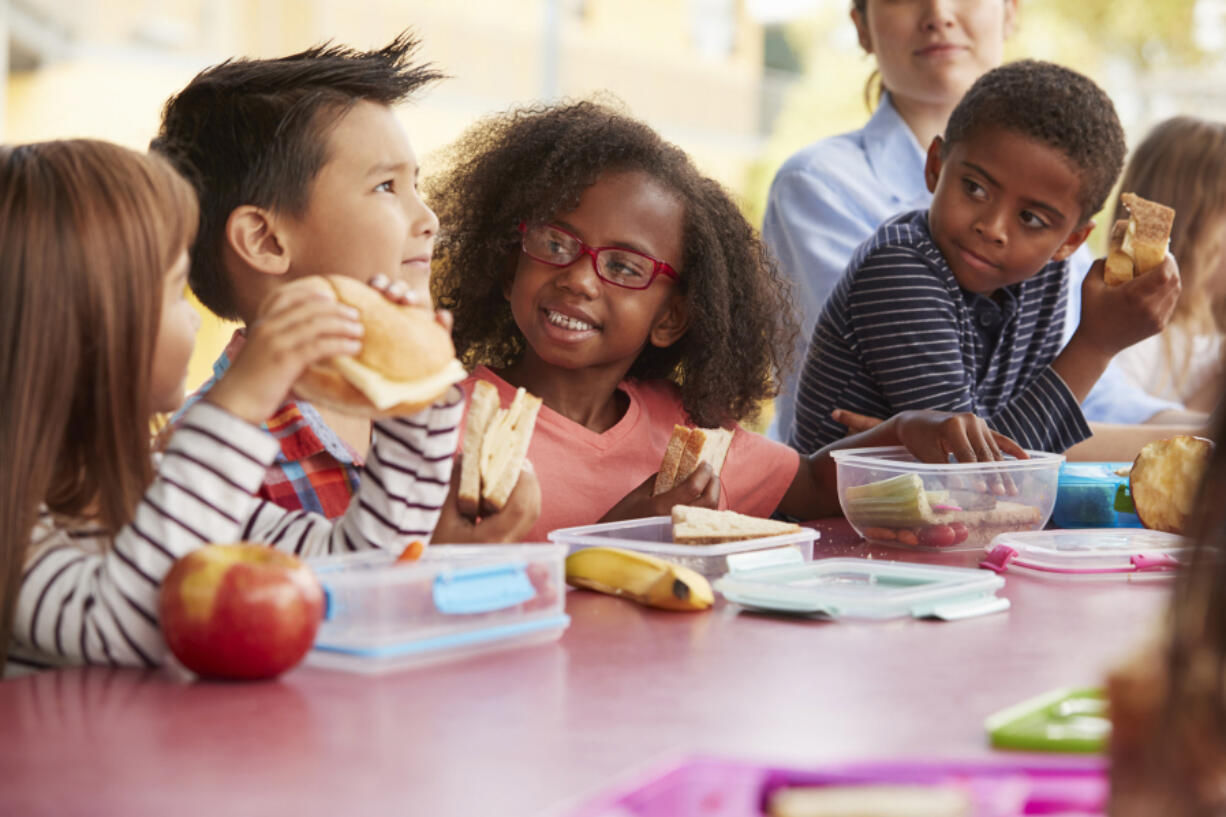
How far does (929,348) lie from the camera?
2.76 metres

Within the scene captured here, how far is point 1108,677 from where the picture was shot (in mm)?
784

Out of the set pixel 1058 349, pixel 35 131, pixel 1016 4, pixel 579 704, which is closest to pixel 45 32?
pixel 35 131

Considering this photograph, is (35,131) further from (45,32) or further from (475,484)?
(475,484)

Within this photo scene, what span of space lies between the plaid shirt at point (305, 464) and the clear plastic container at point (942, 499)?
32.3 inches

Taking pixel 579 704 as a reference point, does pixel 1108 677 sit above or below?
above

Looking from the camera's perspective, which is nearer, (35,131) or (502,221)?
(502,221)

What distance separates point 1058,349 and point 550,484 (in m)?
1.34

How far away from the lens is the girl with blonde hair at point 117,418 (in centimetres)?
134

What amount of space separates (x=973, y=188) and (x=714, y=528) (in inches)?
52.2

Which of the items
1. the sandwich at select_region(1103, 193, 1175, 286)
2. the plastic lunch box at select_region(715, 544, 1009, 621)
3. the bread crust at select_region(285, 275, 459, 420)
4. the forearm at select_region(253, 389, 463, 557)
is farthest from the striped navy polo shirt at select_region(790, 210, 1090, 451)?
the bread crust at select_region(285, 275, 459, 420)

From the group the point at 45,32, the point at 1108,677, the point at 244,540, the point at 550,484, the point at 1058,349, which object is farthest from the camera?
the point at 45,32

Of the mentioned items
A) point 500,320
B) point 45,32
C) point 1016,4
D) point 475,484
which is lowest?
point 475,484

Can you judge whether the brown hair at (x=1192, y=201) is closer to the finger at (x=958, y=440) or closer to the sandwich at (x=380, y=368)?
the finger at (x=958, y=440)

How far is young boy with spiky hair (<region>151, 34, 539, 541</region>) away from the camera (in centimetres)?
221
